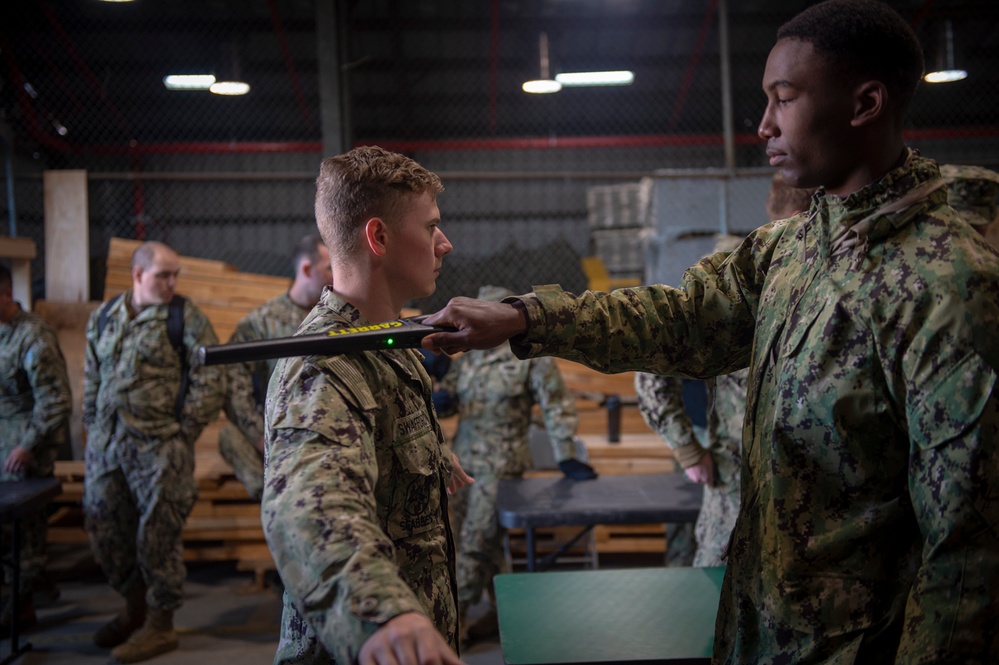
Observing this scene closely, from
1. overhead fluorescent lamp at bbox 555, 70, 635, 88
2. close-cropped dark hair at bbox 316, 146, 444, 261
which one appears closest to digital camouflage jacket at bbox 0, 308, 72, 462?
close-cropped dark hair at bbox 316, 146, 444, 261

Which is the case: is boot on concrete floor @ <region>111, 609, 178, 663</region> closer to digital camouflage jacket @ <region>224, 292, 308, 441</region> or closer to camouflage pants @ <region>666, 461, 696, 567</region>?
digital camouflage jacket @ <region>224, 292, 308, 441</region>

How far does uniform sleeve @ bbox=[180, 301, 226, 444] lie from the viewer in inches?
197

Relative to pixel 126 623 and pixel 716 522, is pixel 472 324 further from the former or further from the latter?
pixel 126 623

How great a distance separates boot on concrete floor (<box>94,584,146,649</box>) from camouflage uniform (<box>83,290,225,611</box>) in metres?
0.08

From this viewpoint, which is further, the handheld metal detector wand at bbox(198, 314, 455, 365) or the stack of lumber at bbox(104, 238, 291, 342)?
the stack of lumber at bbox(104, 238, 291, 342)

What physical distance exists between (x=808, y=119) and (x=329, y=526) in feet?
3.93

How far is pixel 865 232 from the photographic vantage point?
5.26 ft

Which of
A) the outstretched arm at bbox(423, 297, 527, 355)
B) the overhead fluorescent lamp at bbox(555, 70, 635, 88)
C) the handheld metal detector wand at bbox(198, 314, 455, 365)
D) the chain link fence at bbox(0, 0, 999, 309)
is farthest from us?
the chain link fence at bbox(0, 0, 999, 309)

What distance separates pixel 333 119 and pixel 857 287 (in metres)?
5.71

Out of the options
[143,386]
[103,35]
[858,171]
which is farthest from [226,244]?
[858,171]

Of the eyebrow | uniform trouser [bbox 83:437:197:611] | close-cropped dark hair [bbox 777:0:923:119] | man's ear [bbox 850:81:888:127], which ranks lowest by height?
uniform trouser [bbox 83:437:197:611]

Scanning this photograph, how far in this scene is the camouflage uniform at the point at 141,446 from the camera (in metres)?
4.84

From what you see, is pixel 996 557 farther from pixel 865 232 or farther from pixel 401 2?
pixel 401 2

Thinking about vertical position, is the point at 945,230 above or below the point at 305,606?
above
